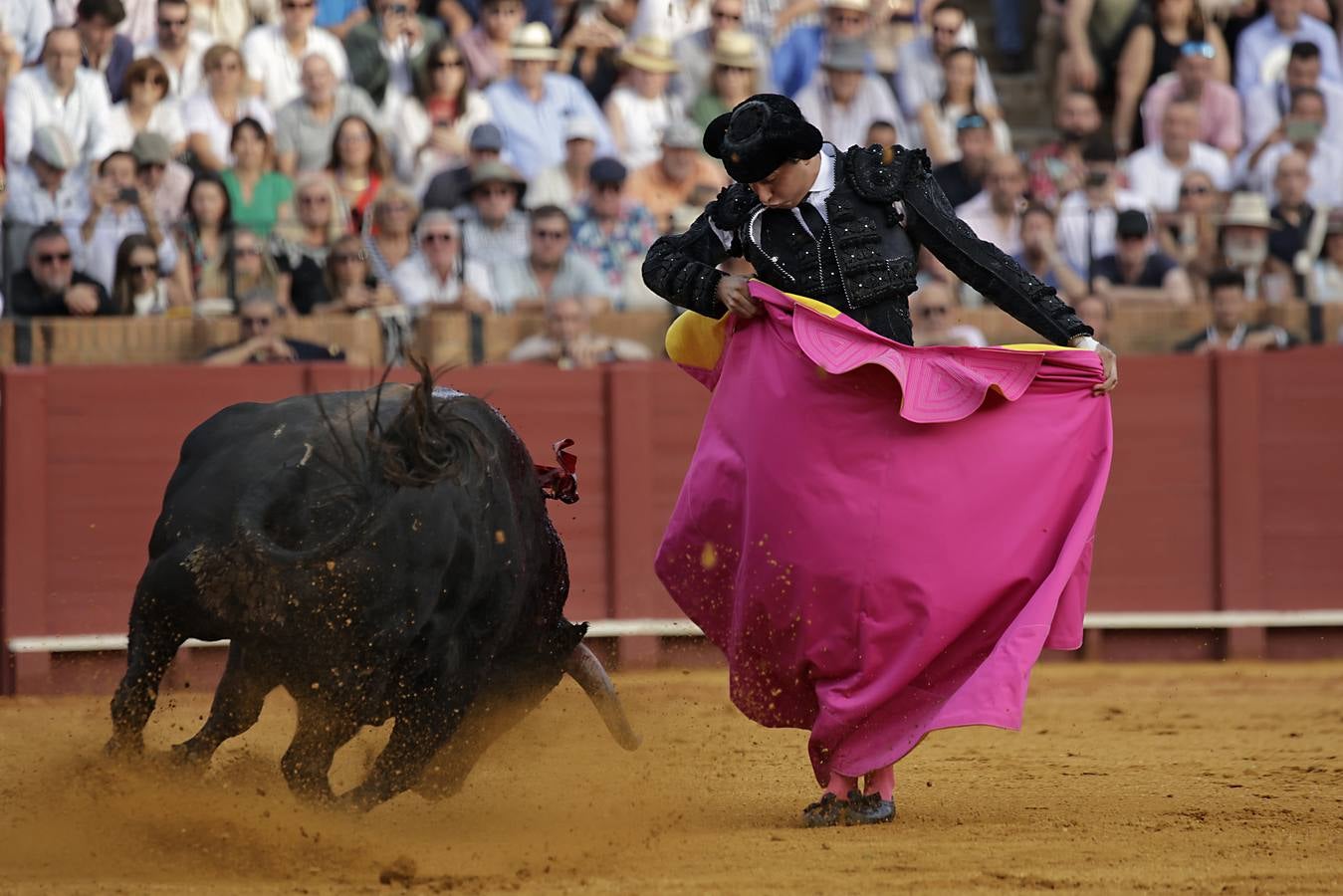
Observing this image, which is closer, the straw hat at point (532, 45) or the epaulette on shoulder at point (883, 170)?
the epaulette on shoulder at point (883, 170)

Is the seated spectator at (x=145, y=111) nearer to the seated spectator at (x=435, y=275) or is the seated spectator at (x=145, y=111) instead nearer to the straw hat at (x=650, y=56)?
the seated spectator at (x=435, y=275)

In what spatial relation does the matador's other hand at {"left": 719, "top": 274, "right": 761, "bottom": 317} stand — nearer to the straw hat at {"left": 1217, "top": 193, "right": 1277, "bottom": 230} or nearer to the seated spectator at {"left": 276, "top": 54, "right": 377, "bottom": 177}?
the seated spectator at {"left": 276, "top": 54, "right": 377, "bottom": 177}

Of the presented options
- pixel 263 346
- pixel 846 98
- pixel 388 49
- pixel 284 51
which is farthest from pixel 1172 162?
pixel 263 346

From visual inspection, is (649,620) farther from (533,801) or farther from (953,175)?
(533,801)

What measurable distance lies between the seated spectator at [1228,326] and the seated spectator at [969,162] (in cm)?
103

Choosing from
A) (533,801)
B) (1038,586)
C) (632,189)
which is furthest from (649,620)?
(1038,586)

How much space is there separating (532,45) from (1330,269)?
3.45 metres

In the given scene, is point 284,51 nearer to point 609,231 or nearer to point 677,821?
point 609,231

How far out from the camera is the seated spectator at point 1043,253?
8.45 meters

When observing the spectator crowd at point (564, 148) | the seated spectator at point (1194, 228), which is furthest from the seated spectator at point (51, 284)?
the seated spectator at point (1194, 228)

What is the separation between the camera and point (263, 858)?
3.90m

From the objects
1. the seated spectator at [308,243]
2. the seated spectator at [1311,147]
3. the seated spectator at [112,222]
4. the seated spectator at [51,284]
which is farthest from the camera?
the seated spectator at [1311,147]

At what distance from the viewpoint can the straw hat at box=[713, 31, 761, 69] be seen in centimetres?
880

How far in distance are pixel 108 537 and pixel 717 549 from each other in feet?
11.9
